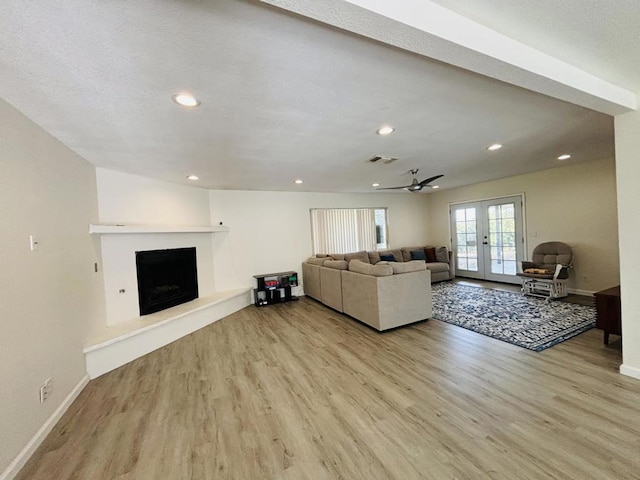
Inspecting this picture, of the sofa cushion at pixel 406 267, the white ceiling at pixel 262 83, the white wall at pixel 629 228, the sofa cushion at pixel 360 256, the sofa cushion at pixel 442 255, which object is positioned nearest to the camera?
the white ceiling at pixel 262 83

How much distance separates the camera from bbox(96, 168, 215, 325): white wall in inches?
138

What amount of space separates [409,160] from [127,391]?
429 centimetres

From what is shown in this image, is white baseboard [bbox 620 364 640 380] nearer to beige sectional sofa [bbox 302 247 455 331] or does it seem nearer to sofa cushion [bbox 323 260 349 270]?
beige sectional sofa [bbox 302 247 455 331]

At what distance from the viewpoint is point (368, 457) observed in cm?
168

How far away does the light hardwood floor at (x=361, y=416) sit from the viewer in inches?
63.9

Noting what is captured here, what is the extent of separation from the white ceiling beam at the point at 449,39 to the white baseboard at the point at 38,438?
9.55 feet

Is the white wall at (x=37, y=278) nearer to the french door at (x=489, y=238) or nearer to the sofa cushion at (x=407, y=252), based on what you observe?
the sofa cushion at (x=407, y=252)

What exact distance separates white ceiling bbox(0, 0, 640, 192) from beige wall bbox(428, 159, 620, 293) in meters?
1.98

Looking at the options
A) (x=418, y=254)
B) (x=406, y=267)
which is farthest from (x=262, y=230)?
(x=418, y=254)

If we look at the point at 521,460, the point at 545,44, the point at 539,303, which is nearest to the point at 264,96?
the point at 545,44

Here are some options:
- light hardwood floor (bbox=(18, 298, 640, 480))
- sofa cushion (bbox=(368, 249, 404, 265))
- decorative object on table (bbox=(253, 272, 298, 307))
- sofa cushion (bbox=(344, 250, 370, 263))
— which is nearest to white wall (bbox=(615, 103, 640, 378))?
light hardwood floor (bbox=(18, 298, 640, 480))

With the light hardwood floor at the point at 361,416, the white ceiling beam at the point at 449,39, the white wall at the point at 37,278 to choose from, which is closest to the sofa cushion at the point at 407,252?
the light hardwood floor at the point at 361,416

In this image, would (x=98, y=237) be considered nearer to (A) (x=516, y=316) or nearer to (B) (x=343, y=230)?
(B) (x=343, y=230)

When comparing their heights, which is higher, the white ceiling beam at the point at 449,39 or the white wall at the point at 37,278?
the white ceiling beam at the point at 449,39
